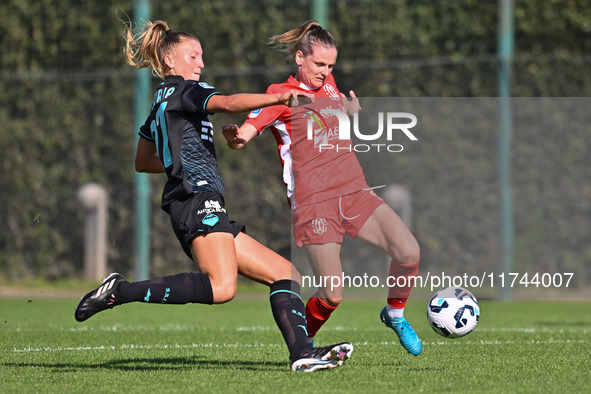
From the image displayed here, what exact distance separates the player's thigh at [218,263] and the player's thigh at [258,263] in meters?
0.17

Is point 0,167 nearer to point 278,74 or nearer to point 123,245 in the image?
point 123,245

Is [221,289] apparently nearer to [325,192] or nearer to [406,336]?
[325,192]

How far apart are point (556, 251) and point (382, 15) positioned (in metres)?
3.28

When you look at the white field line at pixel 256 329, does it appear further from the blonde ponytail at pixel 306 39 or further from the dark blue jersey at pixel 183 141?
the dark blue jersey at pixel 183 141

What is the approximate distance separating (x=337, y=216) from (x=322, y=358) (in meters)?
1.05

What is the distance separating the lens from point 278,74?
1164 centimetres

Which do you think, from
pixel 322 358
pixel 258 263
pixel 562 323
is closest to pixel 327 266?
pixel 258 263

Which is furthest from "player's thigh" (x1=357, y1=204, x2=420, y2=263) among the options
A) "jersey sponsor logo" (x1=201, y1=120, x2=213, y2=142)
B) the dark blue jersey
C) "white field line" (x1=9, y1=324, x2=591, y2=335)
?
"white field line" (x1=9, y1=324, x2=591, y2=335)

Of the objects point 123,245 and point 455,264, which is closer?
point 455,264

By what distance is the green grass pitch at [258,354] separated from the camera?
15.6 feet

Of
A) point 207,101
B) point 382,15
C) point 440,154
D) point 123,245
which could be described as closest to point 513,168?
point 440,154

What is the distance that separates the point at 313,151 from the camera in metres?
5.85

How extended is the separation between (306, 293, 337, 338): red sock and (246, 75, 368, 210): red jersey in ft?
1.87

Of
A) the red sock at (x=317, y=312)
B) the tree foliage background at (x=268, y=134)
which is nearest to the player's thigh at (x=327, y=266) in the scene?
the red sock at (x=317, y=312)
